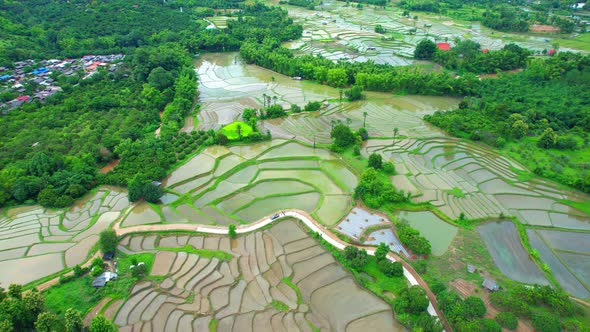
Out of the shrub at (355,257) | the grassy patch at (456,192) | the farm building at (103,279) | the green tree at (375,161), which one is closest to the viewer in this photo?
the farm building at (103,279)

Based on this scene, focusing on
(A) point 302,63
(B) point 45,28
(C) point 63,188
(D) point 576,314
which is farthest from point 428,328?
(B) point 45,28

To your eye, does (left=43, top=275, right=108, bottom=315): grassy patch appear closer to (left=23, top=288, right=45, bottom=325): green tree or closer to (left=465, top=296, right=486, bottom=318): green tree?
(left=23, top=288, right=45, bottom=325): green tree

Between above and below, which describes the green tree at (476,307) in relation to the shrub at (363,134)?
below

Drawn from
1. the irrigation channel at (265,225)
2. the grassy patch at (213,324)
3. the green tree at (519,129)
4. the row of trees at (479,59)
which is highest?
the row of trees at (479,59)

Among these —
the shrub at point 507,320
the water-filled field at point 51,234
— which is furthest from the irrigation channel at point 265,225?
the shrub at point 507,320

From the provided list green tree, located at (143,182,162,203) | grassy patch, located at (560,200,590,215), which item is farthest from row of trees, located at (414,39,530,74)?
green tree, located at (143,182,162,203)

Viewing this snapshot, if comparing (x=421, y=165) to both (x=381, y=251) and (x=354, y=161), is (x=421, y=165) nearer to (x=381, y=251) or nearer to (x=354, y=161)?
(x=354, y=161)

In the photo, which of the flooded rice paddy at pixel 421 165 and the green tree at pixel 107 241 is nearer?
the green tree at pixel 107 241

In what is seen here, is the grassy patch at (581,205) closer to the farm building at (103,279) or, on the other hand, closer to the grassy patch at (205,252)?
the grassy patch at (205,252)
